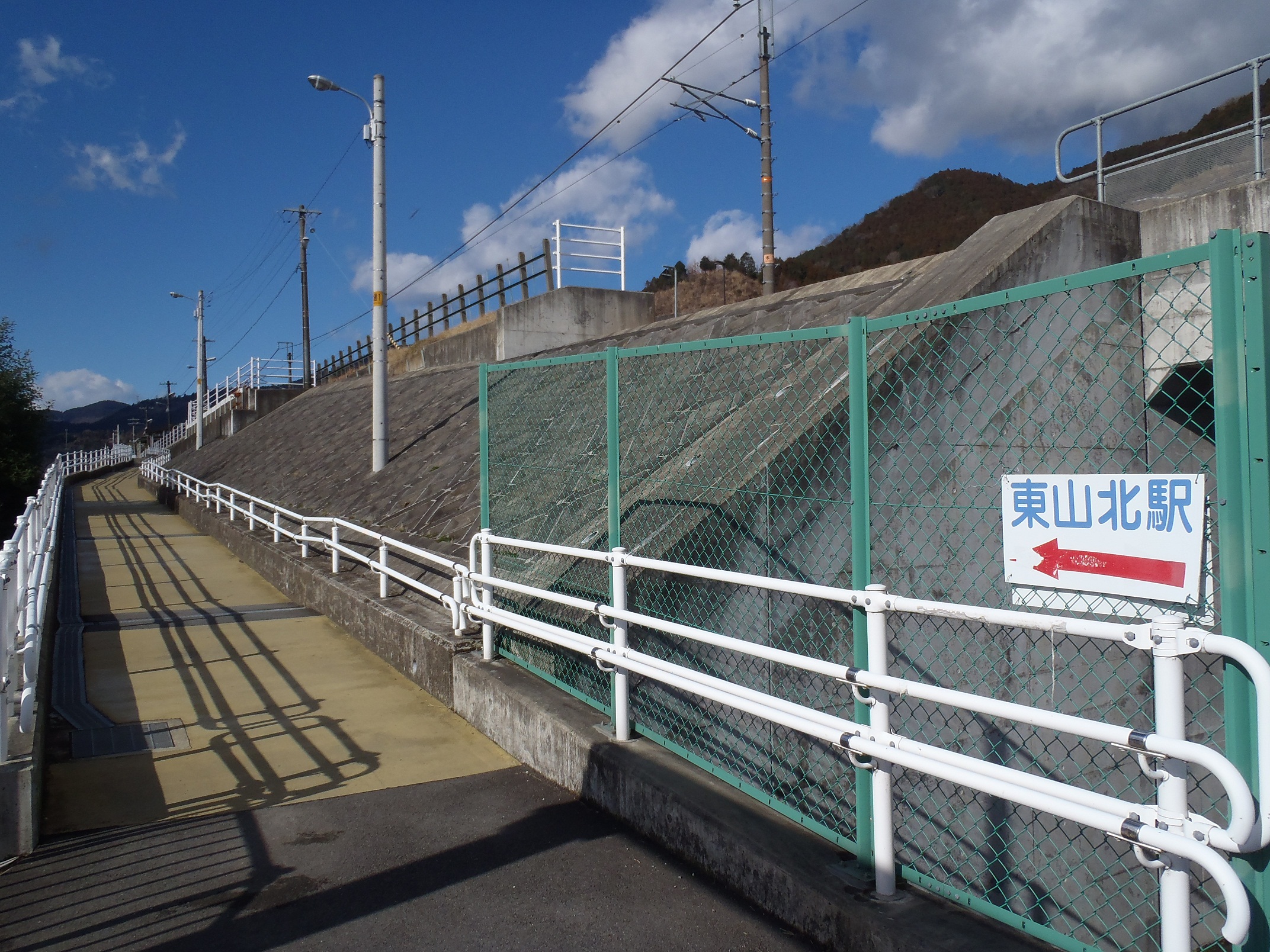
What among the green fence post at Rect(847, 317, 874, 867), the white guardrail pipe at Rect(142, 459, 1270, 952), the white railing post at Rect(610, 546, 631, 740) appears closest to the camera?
the white guardrail pipe at Rect(142, 459, 1270, 952)

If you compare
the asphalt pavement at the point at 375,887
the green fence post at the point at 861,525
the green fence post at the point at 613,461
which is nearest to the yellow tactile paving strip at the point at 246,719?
the asphalt pavement at the point at 375,887

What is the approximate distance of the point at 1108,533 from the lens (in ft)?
7.71

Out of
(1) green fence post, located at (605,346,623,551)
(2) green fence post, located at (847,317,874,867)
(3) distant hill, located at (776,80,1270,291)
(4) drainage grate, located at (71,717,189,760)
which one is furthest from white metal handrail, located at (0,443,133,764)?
(3) distant hill, located at (776,80,1270,291)

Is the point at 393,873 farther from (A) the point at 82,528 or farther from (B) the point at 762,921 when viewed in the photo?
(A) the point at 82,528

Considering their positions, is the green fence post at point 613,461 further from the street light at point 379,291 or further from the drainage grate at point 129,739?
the street light at point 379,291

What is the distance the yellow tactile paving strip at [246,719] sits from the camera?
4.66m

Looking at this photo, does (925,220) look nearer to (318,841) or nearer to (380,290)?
(380,290)

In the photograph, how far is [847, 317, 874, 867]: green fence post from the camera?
3.08 meters

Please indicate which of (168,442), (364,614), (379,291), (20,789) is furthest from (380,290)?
(168,442)

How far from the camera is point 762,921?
3195mm

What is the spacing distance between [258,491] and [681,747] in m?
16.0

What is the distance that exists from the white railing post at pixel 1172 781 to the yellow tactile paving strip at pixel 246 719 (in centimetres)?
360

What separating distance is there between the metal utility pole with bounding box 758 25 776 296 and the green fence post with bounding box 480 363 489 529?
12959mm

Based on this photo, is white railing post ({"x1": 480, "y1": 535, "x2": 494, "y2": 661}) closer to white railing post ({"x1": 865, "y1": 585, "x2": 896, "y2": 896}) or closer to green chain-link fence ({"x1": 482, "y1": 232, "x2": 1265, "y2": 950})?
green chain-link fence ({"x1": 482, "y1": 232, "x2": 1265, "y2": 950})
